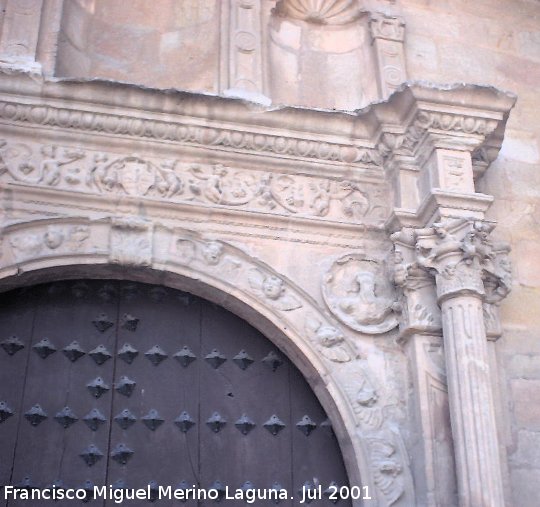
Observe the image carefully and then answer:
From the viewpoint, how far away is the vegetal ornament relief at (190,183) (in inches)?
177

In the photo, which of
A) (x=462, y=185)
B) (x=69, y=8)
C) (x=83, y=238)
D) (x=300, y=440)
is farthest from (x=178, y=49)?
(x=300, y=440)

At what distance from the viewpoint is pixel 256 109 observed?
4.77 m

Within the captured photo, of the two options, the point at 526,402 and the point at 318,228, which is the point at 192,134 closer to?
the point at 318,228

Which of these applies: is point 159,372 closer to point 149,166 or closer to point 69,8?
point 149,166

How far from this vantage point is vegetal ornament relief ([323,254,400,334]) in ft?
14.9

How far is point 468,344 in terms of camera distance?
13.7 feet

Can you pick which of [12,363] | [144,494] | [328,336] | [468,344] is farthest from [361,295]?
[12,363]

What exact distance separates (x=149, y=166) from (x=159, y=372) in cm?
103

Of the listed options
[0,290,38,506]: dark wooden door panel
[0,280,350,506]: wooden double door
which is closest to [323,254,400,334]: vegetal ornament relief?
[0,280,350,506]: wooden double door

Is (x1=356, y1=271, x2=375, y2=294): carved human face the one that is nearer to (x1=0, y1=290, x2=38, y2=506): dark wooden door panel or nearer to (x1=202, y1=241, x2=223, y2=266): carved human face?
(x1=202, y1=241, x2=223, y2=266): carved human face

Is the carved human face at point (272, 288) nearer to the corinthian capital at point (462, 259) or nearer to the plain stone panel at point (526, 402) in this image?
the corinthian capital at point (462, 259)

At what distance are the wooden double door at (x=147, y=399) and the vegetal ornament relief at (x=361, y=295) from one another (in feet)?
1.24

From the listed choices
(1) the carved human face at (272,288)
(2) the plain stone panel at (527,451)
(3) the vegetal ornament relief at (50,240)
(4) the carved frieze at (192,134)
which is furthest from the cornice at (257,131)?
(2) the plain stone panel at (527,451)

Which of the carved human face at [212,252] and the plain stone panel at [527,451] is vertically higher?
the carved human face at [212,252]
